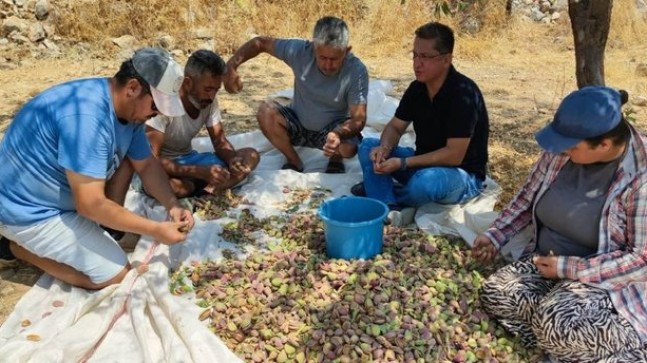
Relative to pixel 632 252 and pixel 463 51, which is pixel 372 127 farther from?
pixel 463 51

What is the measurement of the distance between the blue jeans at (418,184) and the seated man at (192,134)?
0.79m

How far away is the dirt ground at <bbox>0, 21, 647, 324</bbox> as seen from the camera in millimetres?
4855

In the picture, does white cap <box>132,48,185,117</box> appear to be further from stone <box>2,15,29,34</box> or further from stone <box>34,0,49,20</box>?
stone <box>34,0,49,20</box>

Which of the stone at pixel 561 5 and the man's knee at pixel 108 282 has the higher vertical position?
the stone at pixel 561 5

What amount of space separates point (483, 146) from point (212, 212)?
1.66 m

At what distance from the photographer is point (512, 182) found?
13.1ft

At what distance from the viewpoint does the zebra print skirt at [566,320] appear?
2131 mm

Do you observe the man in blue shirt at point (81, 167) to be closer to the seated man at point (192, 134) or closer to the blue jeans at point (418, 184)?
the seated man at point (192, 134)

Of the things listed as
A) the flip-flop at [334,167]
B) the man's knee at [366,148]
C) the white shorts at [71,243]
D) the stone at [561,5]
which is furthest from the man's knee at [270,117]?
the stone at [561,5]

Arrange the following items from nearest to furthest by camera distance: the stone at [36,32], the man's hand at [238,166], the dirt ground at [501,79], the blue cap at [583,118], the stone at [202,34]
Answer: the blue cap at [583,118]
the man's hand at [238,166]
the dirt ground at [501,79]
the stone at [36,32]
the stone at [202,34]

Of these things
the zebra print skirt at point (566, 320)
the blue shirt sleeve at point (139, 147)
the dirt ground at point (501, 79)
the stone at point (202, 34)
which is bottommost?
the dirt ground at point (501, 79)

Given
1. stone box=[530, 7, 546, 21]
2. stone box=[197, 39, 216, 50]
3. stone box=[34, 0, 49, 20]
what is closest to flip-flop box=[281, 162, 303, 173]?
stone box=[197, 39, 216, 50]

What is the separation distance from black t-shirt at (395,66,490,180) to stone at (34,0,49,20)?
6.03 metres

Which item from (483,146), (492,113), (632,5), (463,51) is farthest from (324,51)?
(632,5)
